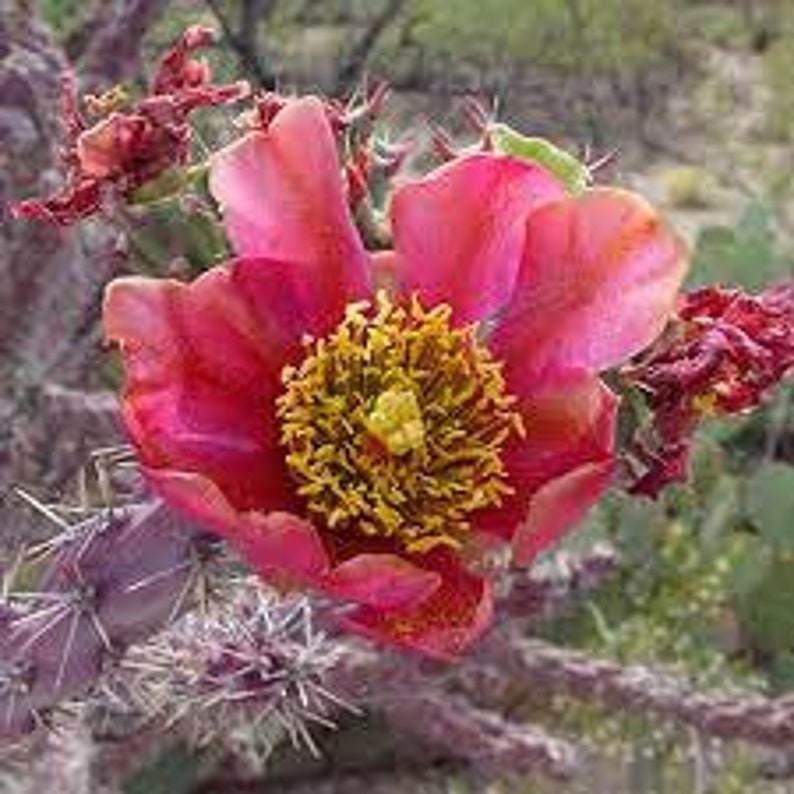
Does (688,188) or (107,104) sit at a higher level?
(107,104)

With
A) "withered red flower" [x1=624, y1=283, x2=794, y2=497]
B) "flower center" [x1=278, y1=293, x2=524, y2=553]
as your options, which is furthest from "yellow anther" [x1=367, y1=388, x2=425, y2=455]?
"withered red flower" [x1=624, y1=283, x2=794, y2=497]

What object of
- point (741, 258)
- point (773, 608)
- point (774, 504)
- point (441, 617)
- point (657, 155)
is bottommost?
point (657, 155)

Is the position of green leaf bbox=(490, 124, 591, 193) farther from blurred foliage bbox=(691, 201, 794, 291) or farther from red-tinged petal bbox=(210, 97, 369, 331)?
blurred foliage bbox=(691, 201, 794, 291)

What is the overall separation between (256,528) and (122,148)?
0.26 m

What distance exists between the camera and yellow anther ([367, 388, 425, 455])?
1.05 m

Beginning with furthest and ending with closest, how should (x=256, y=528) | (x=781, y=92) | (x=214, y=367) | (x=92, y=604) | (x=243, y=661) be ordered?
(x=781, y=92), (x=243, y=661), (x=92, y=604), (x=214, y=367), (x=256, y=528)

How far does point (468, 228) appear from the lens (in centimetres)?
111

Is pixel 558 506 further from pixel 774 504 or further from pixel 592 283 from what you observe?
pixel 774 504

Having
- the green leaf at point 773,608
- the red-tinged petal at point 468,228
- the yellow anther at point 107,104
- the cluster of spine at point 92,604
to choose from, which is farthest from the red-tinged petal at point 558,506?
the green leaf at point 773,608

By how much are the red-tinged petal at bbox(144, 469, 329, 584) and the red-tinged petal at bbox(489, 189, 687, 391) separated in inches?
6.9

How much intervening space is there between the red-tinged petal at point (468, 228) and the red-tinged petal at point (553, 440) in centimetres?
6

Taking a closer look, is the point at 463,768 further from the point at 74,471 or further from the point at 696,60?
the point at 696,60

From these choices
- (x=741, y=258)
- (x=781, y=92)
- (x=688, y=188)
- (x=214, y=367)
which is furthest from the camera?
(x=688, y=188)

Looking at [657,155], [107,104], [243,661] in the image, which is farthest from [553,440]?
[657,155]
